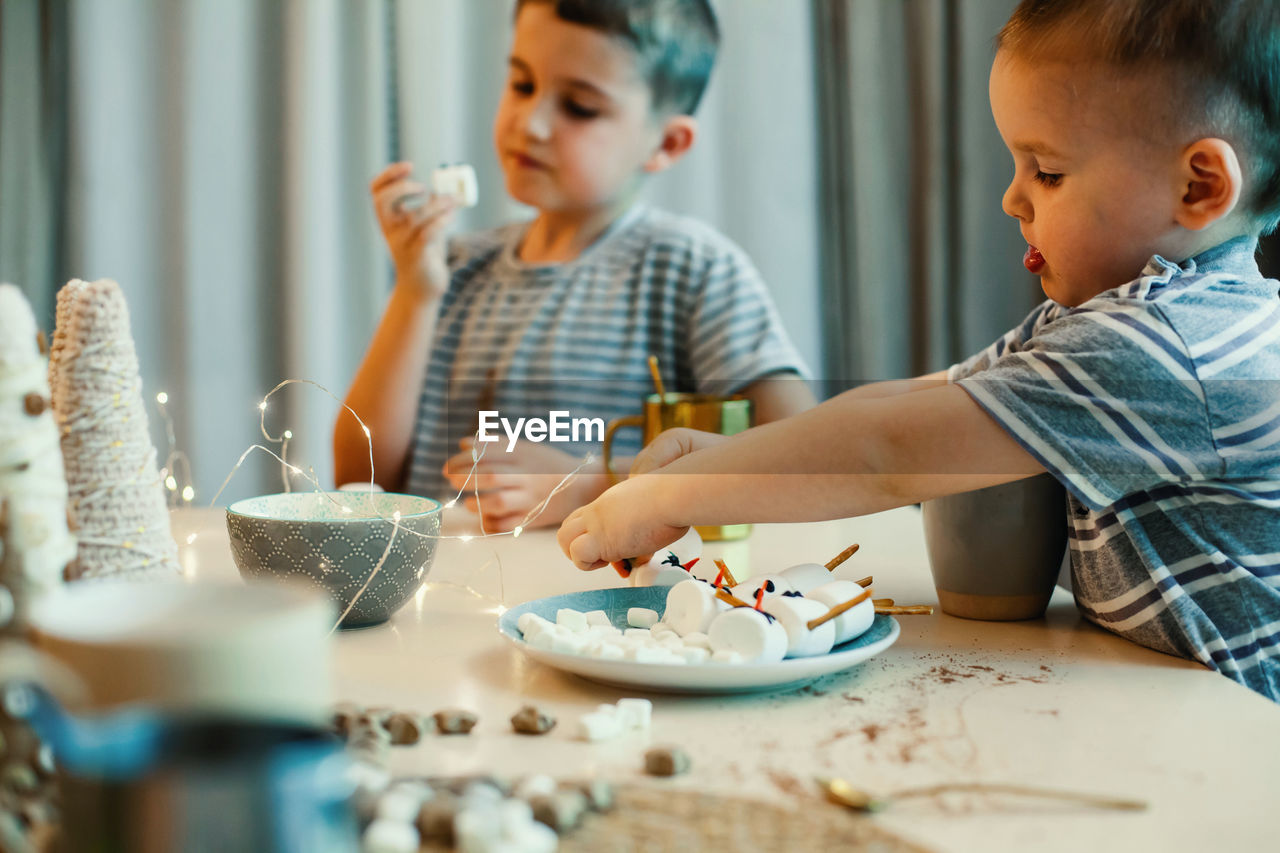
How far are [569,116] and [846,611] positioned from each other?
3.42ft

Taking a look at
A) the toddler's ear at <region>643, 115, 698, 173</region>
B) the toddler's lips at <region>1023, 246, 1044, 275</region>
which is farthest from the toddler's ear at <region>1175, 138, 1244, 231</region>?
the toddler's ear at <region>643, 115, 698, 173</region>

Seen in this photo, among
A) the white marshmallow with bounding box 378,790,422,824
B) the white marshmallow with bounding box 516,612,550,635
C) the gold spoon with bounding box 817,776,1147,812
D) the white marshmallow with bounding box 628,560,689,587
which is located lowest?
the gold spoon with bounding box 817,776,1147,812

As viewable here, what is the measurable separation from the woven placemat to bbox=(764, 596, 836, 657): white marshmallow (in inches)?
5.7

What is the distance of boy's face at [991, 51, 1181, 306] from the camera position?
2.17 feet

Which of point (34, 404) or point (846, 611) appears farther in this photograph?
point (846, 611)

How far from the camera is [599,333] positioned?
1487mm

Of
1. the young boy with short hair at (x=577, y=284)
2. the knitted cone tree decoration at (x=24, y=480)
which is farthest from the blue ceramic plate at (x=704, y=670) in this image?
the young boy with short hair at (x=577, y=284)

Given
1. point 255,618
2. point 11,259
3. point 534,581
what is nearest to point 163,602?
point 255,618

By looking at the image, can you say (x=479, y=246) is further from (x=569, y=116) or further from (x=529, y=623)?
(x=529, y=623)

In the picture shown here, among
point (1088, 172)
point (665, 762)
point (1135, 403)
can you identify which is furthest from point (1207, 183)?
point (665, 762)

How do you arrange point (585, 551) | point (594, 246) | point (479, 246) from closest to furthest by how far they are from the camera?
point (585, 551)
point (594, 246)
point (479, 246)

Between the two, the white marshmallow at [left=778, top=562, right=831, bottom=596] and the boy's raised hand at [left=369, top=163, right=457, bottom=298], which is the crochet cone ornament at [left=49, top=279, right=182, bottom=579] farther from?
the boy's raised hand at [left=369, top=163, right=457, bottom=298]

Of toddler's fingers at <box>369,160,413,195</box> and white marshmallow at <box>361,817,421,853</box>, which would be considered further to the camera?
toddler's fingers at <box>369,160,413,195</box>

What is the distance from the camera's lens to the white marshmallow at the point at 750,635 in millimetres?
516
